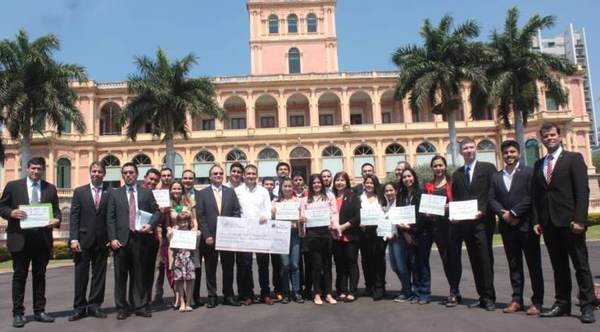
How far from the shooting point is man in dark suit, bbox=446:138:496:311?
23.4 ft

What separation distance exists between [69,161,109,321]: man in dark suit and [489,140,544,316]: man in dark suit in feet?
19.4

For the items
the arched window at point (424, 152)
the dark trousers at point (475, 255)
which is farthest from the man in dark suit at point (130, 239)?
the arched window at point (424, 152)

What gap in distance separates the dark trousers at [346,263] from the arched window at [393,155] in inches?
1417

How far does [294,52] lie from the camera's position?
5106 cm

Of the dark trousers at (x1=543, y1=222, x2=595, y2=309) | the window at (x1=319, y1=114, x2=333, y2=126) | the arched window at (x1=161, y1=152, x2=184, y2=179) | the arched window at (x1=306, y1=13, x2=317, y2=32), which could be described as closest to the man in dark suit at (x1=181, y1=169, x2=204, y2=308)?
the dark trousers at (x1=543, y1=222, x2=595, y2=309)

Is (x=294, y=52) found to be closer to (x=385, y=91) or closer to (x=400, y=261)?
(x=385, y=91)

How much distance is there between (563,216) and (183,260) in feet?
18.1

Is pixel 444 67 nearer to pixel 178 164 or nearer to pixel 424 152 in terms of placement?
pixel 424 152

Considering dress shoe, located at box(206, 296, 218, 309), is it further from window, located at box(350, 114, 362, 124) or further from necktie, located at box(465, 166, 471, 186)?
window, located at box(350, 114, 362, 124)

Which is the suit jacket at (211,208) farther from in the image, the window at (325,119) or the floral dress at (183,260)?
the window at (325,119)

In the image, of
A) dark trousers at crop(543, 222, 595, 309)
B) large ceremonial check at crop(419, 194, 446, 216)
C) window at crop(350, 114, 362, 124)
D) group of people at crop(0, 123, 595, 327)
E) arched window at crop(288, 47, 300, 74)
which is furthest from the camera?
arched window at crop(288, 47, 300, 74)

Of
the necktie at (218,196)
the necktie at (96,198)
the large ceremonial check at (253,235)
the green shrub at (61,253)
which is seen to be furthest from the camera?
the green shrub at (61,253)

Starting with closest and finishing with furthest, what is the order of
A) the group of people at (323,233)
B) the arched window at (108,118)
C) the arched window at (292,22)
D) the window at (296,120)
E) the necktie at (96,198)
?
the group of people at (323,233) < the necktie at (96,198) < the arched window at (108,118) < the window at (296,120) < the arched window at (292,22)

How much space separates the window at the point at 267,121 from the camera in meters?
48.5
